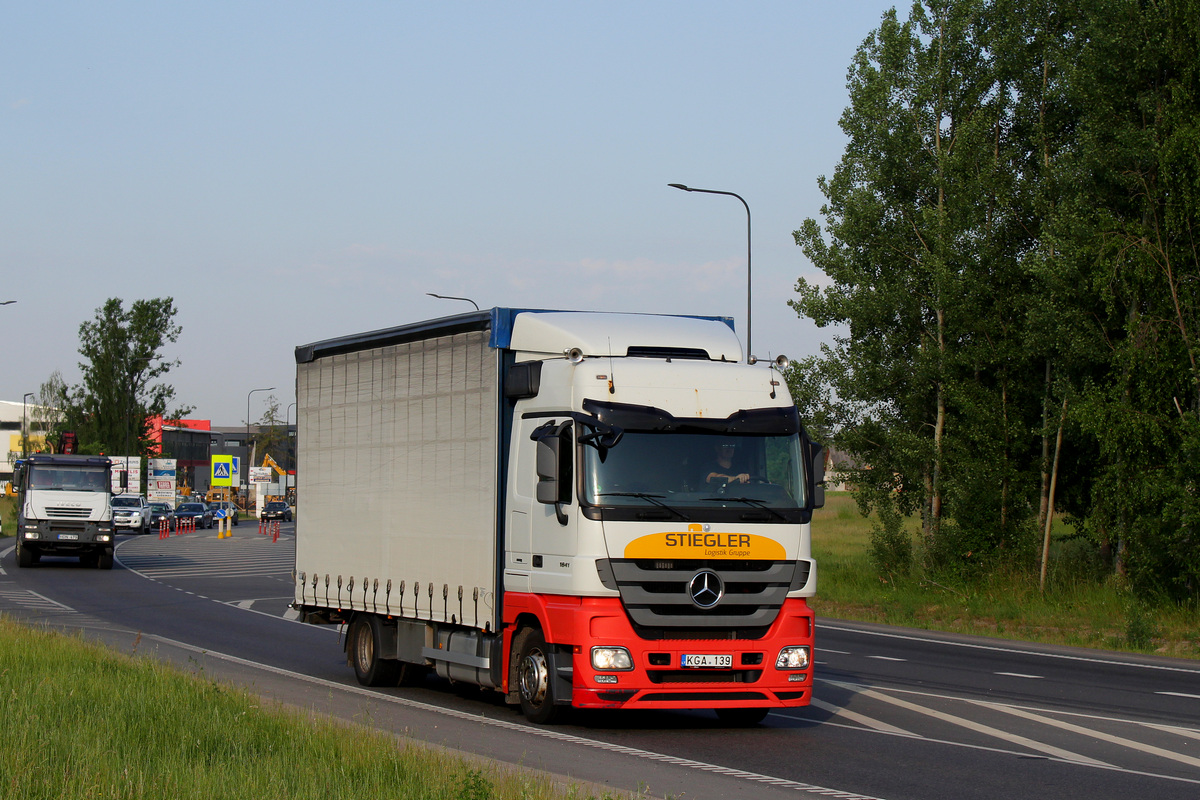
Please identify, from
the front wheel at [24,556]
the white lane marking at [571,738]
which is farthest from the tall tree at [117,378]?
the white lane marking at [571,738]

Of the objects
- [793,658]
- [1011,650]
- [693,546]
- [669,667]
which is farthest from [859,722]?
[1011,650]

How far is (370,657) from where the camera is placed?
15258mm

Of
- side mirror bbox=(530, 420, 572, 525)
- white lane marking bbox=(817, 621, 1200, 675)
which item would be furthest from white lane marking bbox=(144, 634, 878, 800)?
white lane marking bbox=(817, 621, 1200, 675)

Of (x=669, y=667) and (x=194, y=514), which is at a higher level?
(x=669, y=667)

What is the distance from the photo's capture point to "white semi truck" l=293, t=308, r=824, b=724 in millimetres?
11602

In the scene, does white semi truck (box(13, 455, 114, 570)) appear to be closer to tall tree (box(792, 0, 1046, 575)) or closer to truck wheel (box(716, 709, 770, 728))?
tall tree (box(792, 0, 1046, 575))

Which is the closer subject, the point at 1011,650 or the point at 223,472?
the point at 1011,650

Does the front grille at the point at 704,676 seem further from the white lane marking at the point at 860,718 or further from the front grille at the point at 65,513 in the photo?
the front grille at the point at 65,513

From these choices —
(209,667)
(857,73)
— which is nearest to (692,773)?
(209,667)

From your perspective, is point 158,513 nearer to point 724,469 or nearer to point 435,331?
point 435,331

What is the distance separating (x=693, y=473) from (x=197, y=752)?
472 centimetres

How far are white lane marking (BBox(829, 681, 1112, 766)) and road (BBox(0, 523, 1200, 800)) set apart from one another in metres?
0.02

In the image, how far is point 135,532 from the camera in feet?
253

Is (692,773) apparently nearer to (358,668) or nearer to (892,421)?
(358,668)
